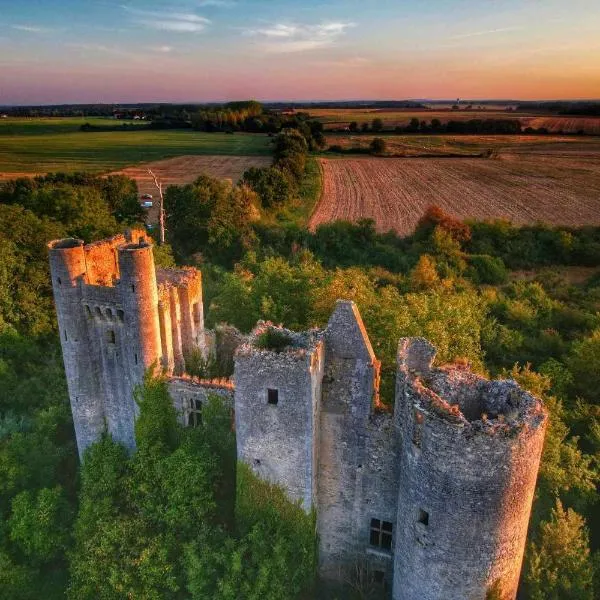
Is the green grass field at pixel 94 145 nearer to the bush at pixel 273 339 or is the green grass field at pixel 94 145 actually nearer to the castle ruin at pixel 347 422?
the castle ruin at pixel 347 422

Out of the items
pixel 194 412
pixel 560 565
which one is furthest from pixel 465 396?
pixel 194 412

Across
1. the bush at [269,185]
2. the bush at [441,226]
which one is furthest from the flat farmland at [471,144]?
the bush at [441,226]

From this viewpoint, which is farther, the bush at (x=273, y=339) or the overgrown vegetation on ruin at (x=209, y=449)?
the overgrown vegetation on ruin at (x=209, y=449)

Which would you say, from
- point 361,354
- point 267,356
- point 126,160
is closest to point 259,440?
point 267,356

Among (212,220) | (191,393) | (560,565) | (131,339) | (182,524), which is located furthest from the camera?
(212,220)

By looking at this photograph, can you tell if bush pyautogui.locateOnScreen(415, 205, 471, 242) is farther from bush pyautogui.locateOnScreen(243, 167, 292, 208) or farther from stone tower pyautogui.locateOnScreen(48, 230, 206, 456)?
stone tower pyautogui.locateOnScreen(48, 230, 206, 456)

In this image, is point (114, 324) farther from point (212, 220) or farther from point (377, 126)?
point (377, 126)
